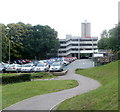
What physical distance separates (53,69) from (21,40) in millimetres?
36108

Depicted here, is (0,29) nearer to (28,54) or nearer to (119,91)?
(28,54)

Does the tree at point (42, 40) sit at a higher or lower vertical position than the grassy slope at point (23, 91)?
higher

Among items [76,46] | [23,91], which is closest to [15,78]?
[23,91]

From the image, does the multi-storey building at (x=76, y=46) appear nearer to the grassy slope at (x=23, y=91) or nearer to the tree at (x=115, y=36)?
the tree at (x=115, y=36)

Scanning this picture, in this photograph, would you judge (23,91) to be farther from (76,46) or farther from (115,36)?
(76,46)

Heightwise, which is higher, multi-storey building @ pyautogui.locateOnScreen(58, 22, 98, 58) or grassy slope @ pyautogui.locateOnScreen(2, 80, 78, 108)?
multi-storey building @ pyautogui.locateOnScreen(58, 22, 98, 58)

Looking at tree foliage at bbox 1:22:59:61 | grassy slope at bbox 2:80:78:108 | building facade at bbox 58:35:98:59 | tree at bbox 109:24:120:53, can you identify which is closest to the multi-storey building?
building facade at bbox 58:35:98:59

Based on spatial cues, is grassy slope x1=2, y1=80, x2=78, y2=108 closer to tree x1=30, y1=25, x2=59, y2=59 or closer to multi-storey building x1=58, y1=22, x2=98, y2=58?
tree x1=30, y1=25, x2=59, y2=59

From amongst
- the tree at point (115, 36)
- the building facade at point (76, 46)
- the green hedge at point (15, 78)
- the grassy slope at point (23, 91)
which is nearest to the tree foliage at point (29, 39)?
the building facade at point (76, 46)

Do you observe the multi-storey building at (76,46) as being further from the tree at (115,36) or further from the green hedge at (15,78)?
the green hedge at (15,78)

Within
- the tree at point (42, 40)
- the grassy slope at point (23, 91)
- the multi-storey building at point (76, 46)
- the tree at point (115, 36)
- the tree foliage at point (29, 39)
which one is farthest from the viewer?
the multi-storey building at point (76, 46)

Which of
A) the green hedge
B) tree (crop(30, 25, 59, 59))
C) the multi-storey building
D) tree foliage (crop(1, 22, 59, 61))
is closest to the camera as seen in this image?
the green hedge

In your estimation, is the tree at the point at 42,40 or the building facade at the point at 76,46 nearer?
the tree at the point at 42,40

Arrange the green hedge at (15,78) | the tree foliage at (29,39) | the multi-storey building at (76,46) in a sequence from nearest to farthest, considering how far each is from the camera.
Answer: the green hedge at (15,78), the tree foliage at (29,39), the multi-storey building at (76,46)
